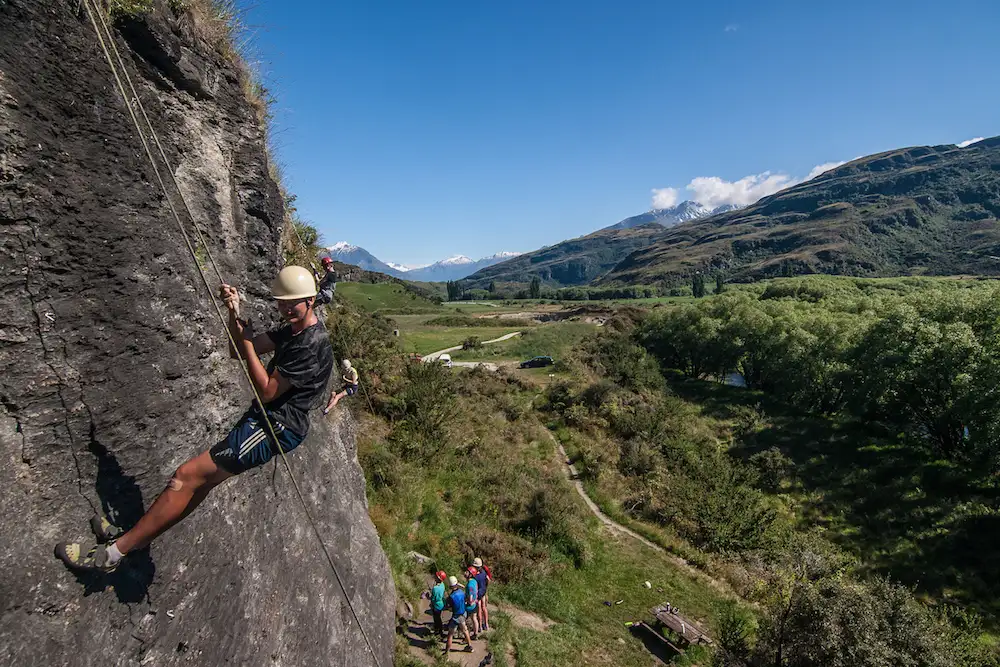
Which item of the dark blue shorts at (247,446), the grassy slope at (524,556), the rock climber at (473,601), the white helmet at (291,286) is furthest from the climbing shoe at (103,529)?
the grassy slope at (524,556)

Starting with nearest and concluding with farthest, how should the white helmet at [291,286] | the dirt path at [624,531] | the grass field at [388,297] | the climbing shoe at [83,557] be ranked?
the climbing shoe at [83,557] < the white helmet at [291,286] < the dirt path at [624,531] < the grass field at [388,297]

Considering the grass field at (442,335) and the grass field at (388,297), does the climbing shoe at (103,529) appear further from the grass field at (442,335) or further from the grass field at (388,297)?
the grass field at (388,297)

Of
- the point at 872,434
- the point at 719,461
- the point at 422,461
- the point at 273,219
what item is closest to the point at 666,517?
the point at 719,461

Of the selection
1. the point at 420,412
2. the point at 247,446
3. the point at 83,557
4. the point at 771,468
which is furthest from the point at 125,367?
the point at 771,468

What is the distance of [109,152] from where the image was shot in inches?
206

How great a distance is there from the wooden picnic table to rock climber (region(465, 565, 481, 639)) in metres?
5.85

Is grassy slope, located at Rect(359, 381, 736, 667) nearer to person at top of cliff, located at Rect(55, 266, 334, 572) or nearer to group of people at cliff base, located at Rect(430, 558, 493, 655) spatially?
group of people at cliff base, located at Rect(430, 558, 493, 655)

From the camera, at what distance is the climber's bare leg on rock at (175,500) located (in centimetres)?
457

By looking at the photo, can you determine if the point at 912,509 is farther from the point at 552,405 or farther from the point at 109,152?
the point at 109,152

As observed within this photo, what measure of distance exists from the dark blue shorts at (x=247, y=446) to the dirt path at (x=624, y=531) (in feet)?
58.4

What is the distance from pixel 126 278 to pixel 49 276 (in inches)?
29.3

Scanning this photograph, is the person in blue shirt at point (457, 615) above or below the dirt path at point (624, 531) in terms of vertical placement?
above

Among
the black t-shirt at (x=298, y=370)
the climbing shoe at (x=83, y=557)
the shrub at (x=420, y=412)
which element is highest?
the black t-shirt at (x=298, y=370)

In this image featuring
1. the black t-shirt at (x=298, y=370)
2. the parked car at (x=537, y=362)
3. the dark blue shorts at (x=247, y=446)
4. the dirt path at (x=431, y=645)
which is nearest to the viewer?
the dark blue shorts at (x=247, y=446)
